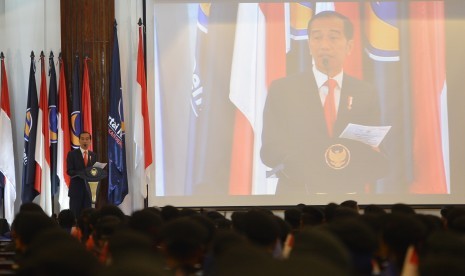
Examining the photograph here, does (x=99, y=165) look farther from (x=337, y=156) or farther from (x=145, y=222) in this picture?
(x=145, y=222)

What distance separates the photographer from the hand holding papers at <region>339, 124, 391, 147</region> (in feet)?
36.6

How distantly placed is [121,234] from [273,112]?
7.67 meters

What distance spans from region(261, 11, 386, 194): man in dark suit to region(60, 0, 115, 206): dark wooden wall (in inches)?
92.1

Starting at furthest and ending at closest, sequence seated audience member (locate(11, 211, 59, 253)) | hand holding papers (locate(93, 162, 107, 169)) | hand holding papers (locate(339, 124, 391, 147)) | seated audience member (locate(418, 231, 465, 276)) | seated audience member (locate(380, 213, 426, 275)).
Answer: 1. hand holding papers (locate(339, 124, 391, 147))
2. hand holding papers (locate(93, 162, 107, 169))
3. seated audience member (locate(11, 211, 59, 253))
4. seated audience member (locate(380, 213, 426, 275))
5. seated audience member (locate(418, 231, 465, 276))

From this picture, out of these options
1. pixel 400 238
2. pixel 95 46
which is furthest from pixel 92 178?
pixel 400 238

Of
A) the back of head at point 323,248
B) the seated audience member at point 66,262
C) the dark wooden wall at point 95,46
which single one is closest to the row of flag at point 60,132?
the dark wooden wall at point 95,46

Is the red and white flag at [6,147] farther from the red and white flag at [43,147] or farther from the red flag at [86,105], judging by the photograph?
the red flag at [86,105]

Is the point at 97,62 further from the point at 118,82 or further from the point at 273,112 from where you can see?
the point at 273,112

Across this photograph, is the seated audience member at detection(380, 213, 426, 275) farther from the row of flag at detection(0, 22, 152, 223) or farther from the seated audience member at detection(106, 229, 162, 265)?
the row of flag at detection(0, 22, 152, 223)

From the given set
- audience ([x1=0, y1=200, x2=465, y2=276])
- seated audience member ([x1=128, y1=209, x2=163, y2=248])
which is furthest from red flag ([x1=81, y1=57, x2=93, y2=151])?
seated audience member ([x1=128, y1=209, x2=163, y2=248])

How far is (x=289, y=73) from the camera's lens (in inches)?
441

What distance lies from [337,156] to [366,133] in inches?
21.4

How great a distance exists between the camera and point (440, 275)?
2537mm

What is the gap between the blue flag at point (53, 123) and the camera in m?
11.2
